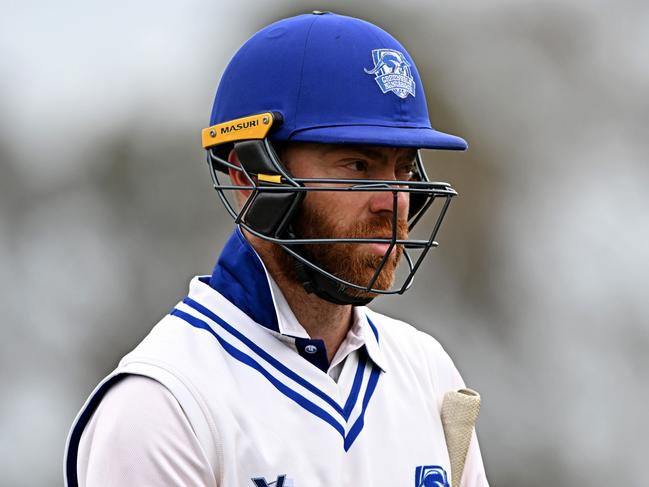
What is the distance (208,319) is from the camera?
2254 mm

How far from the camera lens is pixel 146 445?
6.60ft

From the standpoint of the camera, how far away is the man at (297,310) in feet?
6.79

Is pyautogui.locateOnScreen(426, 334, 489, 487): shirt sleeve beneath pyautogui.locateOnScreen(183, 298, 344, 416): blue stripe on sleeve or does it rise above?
beneath

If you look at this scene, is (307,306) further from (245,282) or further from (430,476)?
(430,476)

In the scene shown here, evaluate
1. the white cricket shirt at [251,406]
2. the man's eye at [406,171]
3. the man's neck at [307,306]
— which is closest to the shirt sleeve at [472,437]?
the white cricket shirt at [251,406]

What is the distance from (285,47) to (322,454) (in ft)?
2.72

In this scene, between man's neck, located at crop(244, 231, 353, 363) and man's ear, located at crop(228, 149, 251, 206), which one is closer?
man's neck, located at crop(244, 231, 353, 363)

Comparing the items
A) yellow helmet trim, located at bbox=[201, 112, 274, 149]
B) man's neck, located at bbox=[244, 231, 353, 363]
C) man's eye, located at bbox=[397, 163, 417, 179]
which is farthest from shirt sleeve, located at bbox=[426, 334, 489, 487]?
yellow helmet trim, located at bbox=[201, 112, 274, 149]

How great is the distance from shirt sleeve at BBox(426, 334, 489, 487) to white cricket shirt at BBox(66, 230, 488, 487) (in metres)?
0.01

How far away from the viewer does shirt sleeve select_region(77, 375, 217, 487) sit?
78.8 inches

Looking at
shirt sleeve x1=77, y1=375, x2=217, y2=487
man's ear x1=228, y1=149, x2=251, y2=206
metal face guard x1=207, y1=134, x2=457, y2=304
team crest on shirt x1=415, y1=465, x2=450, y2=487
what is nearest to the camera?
shirt sleeve x1=77, y1=375, x2=217, y2=487

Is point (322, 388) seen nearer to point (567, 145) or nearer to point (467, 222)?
point (467, 222)

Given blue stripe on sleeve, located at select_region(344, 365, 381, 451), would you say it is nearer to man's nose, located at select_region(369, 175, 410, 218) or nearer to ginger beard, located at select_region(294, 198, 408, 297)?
ginger beard, located at select_region(294, 198, 408, 297)

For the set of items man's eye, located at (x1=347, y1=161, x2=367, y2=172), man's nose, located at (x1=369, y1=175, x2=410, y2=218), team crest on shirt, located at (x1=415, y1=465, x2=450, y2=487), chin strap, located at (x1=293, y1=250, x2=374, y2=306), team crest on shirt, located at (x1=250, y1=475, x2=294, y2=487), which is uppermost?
man's eye, located at (x1=347, y1=161, x2=367, y2=172)
